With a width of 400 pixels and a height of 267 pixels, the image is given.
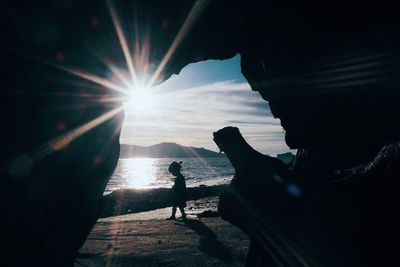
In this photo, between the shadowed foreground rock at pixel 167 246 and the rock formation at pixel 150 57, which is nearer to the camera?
the rock formation at pixel 150 57

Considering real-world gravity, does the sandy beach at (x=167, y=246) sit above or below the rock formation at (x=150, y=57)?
below

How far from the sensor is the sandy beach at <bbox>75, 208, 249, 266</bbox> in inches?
314

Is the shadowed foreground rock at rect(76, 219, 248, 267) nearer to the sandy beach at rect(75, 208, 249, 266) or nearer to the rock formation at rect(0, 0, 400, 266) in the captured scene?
the sandy beach at rect(75, 208, 249, 266)

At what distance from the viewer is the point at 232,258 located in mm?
8156

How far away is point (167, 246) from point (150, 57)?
19.6 feet

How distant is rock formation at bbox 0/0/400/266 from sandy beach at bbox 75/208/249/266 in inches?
105

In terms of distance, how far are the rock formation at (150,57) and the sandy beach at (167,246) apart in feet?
8.76

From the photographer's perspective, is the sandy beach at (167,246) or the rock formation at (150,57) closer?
the rock formation at (150,57)

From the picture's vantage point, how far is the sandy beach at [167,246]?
7.97 meters

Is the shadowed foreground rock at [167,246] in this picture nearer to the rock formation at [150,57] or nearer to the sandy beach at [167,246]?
the sandy beach at [167,246]

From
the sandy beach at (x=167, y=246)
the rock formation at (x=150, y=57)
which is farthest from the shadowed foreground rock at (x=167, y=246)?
the rock formation at (x=150, y=57)

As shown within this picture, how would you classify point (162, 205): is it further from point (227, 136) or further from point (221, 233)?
point (227, 136)

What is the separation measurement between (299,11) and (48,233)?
17.8 ft

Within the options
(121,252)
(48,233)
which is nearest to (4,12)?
(48,233)
